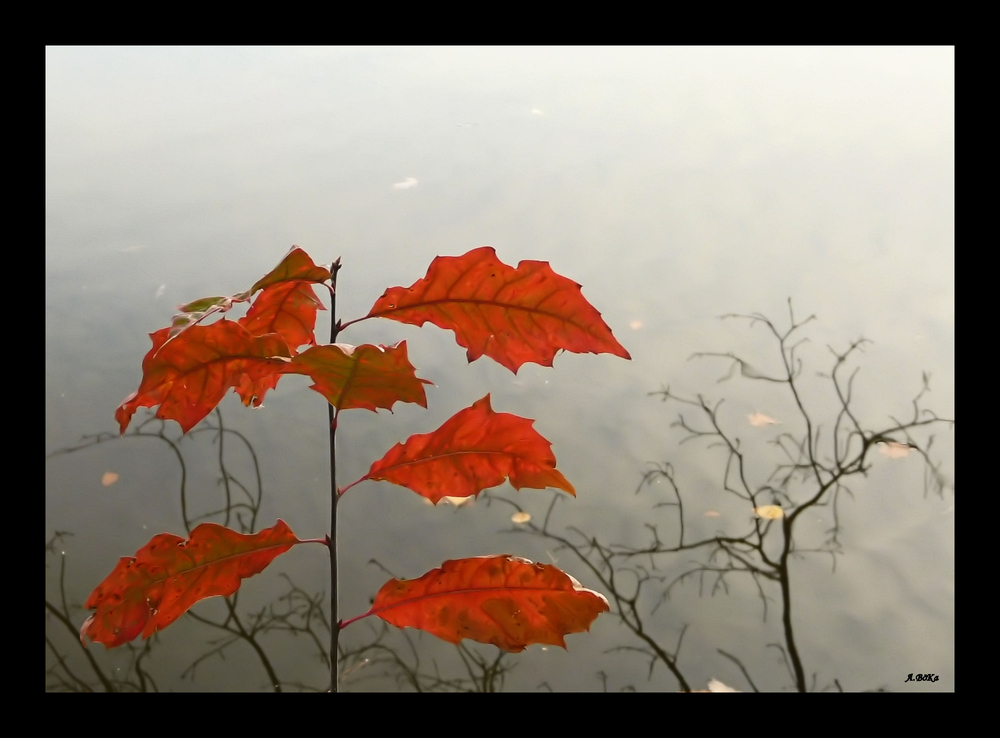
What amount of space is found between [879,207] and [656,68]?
83cm

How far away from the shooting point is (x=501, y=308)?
69 centimetres

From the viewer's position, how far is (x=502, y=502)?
1.58 metres

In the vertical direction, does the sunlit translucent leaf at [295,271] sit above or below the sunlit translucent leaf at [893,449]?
above

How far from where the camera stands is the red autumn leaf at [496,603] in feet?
2.30

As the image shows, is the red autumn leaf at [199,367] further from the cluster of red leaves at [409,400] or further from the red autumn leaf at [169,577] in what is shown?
the red autumn leaf at [169,577]

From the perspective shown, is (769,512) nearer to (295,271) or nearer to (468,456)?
(468,456)

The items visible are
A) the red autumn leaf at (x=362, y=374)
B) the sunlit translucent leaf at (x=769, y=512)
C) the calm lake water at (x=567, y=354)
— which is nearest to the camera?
the red autumn leaf at (x=362, y=374)

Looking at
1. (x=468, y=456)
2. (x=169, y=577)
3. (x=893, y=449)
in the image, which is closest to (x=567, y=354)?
(x=893, y=449)

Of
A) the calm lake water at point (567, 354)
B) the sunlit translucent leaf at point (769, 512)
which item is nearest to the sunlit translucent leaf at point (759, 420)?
the calm lake water at point (567, 354)

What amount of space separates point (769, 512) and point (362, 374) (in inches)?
45.3

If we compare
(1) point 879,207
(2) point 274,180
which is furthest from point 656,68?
(2) point 274,180

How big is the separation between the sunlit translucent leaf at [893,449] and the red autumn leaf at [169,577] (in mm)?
1349

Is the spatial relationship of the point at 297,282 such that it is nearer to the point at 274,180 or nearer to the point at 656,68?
the point at 274,180
